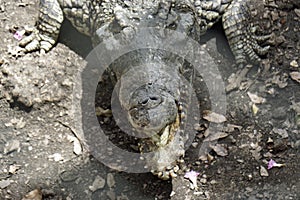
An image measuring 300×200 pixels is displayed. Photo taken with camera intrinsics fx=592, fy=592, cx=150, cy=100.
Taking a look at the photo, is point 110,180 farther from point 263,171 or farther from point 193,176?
point 263,171

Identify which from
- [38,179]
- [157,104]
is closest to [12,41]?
[38,179]

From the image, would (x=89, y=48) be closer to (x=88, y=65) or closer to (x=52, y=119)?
(x=88, y=65)

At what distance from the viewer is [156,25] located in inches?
152

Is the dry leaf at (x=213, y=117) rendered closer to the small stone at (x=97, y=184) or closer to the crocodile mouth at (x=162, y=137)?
the crocodile mouth at (x=162, y=137)

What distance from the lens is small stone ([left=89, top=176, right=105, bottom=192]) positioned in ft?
12.1

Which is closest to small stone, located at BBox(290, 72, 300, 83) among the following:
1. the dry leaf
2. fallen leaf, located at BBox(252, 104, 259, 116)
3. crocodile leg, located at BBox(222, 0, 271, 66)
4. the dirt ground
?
the dirt ground

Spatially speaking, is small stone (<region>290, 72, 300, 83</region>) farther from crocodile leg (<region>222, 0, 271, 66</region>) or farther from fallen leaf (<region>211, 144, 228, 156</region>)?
fallen leaf (<region>211, 144, 228, 156</region>)

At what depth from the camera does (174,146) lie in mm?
3412

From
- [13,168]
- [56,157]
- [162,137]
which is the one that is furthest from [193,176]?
[13,168]

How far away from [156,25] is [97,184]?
3.58 ft

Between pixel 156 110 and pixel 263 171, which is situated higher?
pixel 156 110

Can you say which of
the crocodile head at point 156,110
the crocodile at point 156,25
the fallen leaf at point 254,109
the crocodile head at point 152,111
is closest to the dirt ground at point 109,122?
the fallen leaf at point 254,109

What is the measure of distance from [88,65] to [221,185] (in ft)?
4.47

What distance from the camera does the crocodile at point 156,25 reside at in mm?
3258
